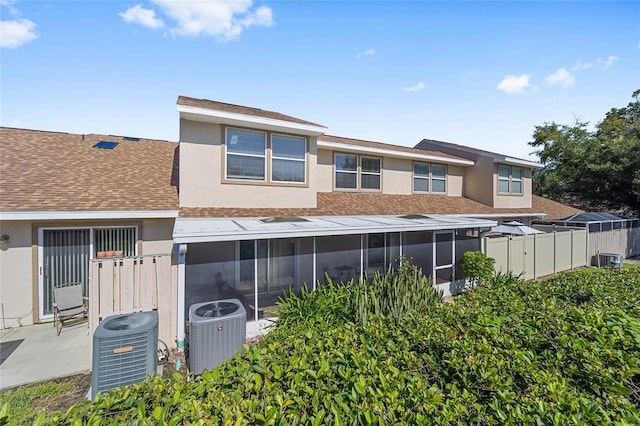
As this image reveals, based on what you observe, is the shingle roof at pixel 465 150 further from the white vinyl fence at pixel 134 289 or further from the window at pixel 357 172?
the white vinyl fence at pixel 134 289

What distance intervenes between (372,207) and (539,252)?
31.8 ft

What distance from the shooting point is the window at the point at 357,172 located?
16250 millimetres

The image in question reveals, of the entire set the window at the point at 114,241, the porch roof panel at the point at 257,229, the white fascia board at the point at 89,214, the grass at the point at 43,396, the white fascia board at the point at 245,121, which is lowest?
the grass at the point at 43,396

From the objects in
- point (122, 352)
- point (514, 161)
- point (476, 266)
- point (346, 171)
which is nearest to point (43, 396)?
point (122, 352)

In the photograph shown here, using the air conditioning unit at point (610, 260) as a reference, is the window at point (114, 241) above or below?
above

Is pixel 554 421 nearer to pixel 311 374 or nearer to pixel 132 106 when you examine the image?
pixel 311 374

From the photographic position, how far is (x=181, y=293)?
7.85 meters

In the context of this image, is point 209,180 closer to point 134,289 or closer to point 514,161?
point 134,289

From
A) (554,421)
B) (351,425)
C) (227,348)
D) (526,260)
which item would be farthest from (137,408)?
(526,260)

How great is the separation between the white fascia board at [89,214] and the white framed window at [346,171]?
881 cm

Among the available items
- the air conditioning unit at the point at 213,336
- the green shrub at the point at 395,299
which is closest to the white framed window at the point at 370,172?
the green shrub at the point at 395,299

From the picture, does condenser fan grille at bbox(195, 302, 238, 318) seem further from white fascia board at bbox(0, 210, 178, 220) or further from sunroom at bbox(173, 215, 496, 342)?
white fascia board at bbox(0, 210, 178, 220)

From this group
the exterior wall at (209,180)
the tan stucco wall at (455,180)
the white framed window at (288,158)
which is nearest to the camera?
the exterior wall at (209,180)

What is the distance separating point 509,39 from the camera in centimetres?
1215
